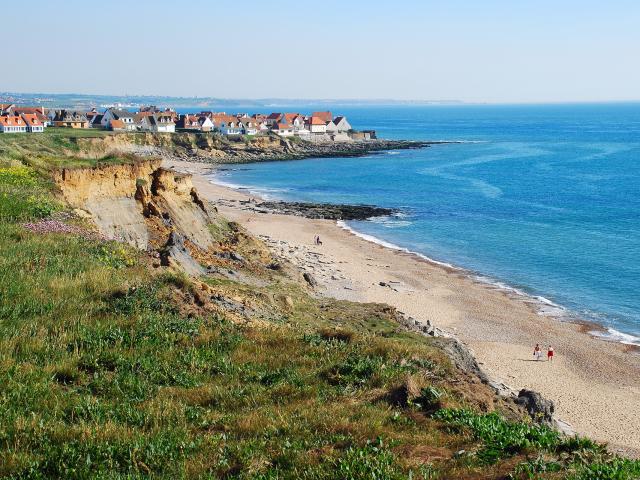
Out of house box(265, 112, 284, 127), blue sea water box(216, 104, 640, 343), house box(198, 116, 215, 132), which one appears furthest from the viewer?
house box(265, 112, 284, 127)

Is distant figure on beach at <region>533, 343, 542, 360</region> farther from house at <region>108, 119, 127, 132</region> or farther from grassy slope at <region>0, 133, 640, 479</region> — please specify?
house at <region>108, 119, 127, 132</region>

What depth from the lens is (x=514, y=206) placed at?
65.9 meters

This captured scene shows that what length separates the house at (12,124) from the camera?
3324 inches

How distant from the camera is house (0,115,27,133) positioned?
8444 centimetres

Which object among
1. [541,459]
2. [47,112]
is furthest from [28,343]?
[47,112]

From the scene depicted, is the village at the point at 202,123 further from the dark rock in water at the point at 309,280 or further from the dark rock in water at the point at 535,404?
the dark rock in water at the point at 535,404

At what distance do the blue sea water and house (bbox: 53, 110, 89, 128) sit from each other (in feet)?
109

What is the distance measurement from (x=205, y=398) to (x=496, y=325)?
2525 centimetres

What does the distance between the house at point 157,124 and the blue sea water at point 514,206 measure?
28248 millimetres

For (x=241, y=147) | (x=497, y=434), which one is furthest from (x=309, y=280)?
(x=241, y=147)

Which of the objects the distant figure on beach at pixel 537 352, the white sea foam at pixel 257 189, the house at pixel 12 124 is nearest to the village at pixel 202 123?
the house at pixel 12 124

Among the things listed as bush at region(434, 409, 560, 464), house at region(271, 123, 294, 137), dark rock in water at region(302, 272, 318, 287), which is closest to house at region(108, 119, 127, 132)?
house at region(271, 123, 294, 137)

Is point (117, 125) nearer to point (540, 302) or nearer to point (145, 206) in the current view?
point (145, 206)

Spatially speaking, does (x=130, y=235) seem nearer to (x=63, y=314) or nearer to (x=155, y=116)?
(x=63, y=314)
